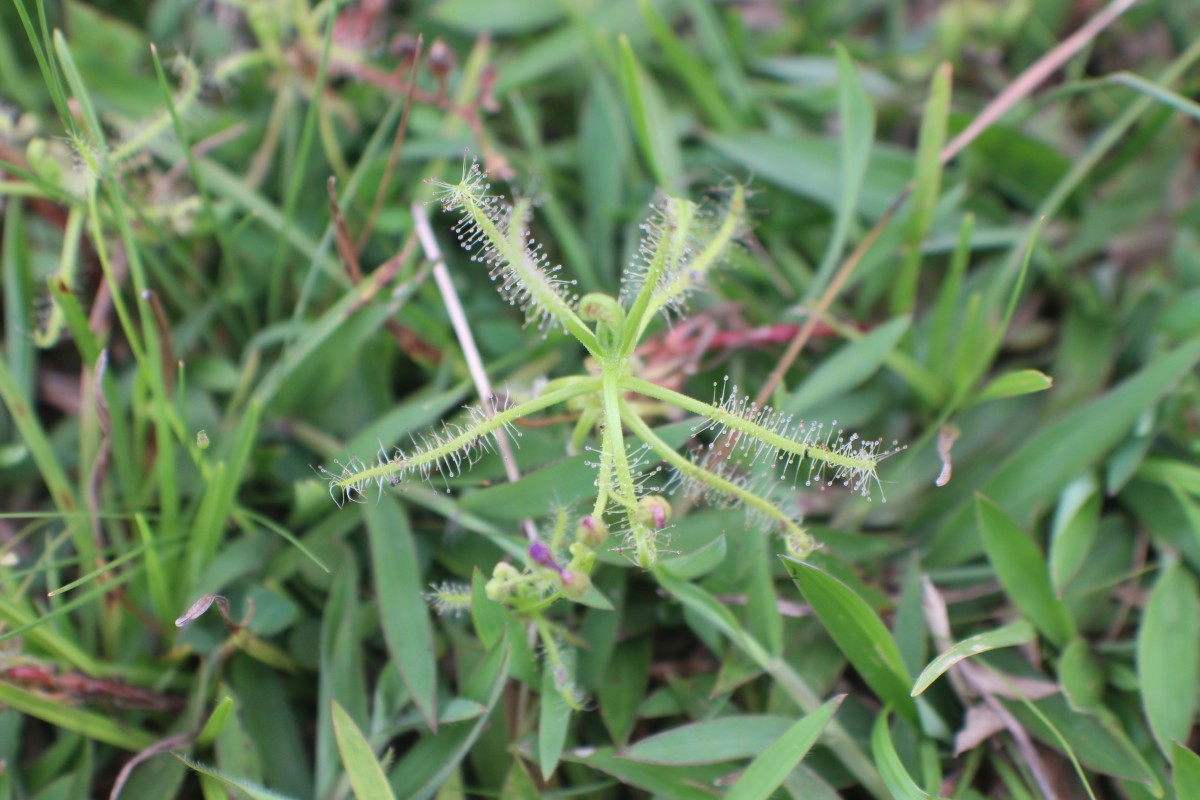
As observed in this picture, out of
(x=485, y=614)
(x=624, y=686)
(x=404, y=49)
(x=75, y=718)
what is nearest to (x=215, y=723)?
(x=75, y=718)

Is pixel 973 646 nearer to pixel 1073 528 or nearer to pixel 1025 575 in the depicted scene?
pixel 1025 575

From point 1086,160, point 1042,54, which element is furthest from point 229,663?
point 1042,54

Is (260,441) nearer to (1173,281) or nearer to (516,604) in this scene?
(516,604)

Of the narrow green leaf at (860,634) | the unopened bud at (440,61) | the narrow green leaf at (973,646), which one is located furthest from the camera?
the unopened bud at (440,61)

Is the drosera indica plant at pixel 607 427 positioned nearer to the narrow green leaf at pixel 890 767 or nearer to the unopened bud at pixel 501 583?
the unopened bud at pixel 501 583

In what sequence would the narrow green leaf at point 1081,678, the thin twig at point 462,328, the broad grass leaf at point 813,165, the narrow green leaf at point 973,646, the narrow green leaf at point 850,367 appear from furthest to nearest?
the broad grass leaf at point 813,165
the narrow green leaf at point 850,367
the thin twig at point 462,328
the narrow green leaf at point 1081,678
the narrow green leaf at point 973,646

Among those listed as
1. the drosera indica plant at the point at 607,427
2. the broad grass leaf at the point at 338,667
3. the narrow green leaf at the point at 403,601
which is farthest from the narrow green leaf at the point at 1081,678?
the broad grass leaf at the point at 338,667

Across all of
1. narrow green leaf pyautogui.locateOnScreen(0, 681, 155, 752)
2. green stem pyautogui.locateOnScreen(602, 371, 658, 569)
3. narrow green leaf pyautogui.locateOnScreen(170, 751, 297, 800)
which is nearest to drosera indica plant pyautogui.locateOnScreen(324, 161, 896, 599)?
green stem pyautogui.locateOnScreen(602, 371, 658, 569)
